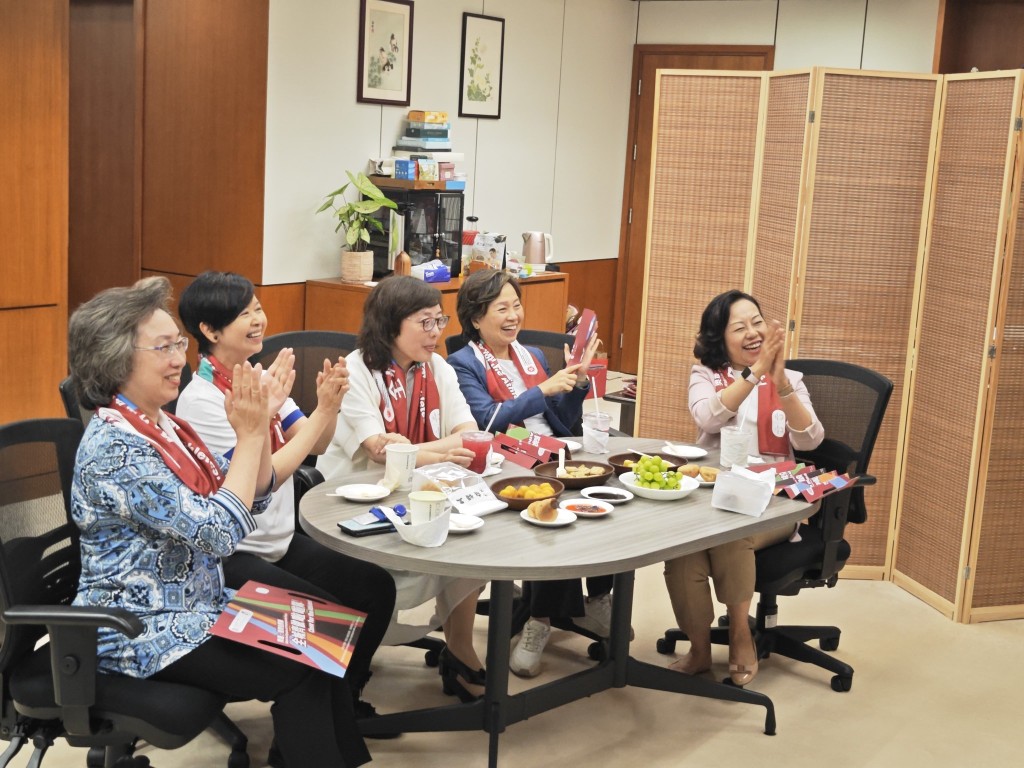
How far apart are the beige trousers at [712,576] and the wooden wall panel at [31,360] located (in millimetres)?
2954

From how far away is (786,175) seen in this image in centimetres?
463

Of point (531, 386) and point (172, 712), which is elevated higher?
point (531, 386)

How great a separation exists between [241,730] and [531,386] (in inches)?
57.9

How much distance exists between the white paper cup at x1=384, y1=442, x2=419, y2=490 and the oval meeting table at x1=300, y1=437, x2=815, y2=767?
4cm

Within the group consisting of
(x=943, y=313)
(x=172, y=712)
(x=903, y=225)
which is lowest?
(x=172, y=712)

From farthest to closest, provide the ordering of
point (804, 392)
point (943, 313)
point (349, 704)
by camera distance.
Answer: point (943, 313) < point (804, 392) < point (349, 704)

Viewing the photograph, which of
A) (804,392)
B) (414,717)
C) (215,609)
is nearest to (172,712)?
(215,609)

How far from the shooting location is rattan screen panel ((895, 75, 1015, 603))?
13.9 ft

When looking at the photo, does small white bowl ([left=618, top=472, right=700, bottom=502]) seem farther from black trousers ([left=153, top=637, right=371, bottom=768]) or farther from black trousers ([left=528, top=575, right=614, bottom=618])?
black trousers ([left=153, top=637, right=371, bottom=768])

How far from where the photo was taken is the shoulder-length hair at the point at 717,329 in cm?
388

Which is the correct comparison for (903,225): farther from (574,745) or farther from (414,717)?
(414,717)

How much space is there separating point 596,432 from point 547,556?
91 cm

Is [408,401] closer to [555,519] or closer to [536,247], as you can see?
[555,519]

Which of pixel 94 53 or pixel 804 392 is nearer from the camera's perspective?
pixel 804 392
